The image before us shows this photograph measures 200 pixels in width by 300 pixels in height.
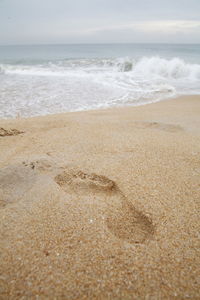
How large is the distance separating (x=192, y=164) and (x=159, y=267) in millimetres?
1175

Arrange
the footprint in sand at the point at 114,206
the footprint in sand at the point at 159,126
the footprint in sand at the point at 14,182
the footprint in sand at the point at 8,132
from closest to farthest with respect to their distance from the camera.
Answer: the footprint in sand at the point at 114,206
the footprint in sand at the point at 14,182
the footprint in sand at the point at 8,132
the footprint in sand at the point at 159,126

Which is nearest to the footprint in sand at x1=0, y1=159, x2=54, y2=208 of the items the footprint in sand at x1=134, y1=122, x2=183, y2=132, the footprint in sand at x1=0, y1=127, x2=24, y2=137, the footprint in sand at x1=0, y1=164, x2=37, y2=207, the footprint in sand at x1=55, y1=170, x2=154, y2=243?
the footprint in sand at x1=0, y1=164, x2=37, y2=207

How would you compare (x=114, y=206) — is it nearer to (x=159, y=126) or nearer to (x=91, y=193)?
(x=91, y=193)

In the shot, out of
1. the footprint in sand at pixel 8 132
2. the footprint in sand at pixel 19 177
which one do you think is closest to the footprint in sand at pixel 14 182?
the footprint in sand at pixel 19 177

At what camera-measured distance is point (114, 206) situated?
140 cm

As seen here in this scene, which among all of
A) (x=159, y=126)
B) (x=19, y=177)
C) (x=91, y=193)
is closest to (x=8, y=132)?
(x=19, y=177)

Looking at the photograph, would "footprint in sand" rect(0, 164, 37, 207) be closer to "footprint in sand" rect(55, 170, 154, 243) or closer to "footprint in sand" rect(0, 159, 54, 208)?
"footprint in sand" rect(0, 159, 54, 208)

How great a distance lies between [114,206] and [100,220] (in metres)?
0.16

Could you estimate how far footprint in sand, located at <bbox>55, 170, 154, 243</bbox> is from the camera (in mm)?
1224

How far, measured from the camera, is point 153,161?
1955 mm

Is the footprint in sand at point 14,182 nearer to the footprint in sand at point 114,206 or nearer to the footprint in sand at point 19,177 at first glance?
the footprint in sand at point 19,177

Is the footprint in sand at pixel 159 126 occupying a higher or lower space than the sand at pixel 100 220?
higher

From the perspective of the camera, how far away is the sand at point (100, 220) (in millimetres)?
976

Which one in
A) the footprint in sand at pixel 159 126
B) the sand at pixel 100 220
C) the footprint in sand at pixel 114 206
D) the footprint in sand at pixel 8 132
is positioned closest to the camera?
the sand at pixel 100 220
